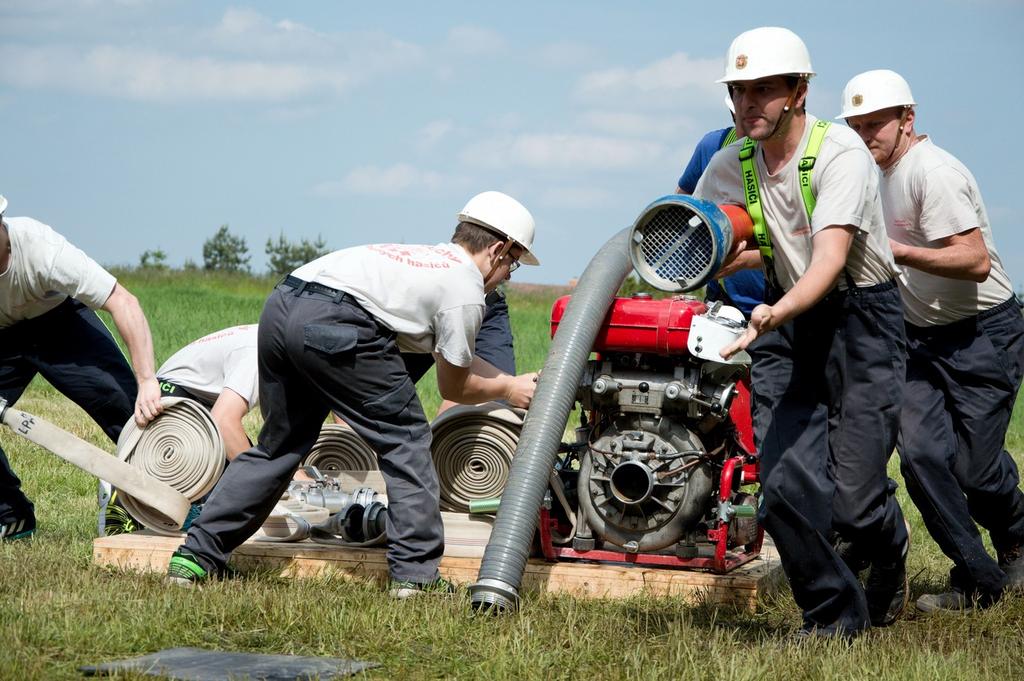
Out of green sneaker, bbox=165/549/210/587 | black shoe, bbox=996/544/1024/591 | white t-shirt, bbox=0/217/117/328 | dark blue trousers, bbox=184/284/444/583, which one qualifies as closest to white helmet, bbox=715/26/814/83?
dark blue trousers, bbox=184/284/444/583

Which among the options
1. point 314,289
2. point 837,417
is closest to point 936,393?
point 837,417

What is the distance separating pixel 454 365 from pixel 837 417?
5.23 feet

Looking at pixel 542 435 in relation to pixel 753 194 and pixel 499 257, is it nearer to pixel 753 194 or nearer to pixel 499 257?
pixel 499 257

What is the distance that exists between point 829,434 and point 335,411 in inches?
80.8

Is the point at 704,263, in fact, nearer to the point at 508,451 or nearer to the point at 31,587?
the point at 508,451

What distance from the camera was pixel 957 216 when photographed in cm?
557

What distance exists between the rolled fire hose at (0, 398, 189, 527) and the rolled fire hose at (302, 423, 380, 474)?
56.1 inches

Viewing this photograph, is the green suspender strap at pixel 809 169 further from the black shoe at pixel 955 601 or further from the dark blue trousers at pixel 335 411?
the black shoe at pixel 955 601

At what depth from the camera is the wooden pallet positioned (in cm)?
541

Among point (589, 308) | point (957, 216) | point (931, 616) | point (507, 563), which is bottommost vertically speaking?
point (931, 616)

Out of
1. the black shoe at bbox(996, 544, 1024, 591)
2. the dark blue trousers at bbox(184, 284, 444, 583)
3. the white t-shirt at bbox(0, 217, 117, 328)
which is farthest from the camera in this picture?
the white t-shirt at bbox(0, 217, 117, 328)

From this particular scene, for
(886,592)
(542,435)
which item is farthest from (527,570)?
(886,592)

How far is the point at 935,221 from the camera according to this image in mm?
5617

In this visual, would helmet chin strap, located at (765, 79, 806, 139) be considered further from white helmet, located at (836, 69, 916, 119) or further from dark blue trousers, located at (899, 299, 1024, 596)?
dark blue trousers, located at (899, 299, 1024, 596)
